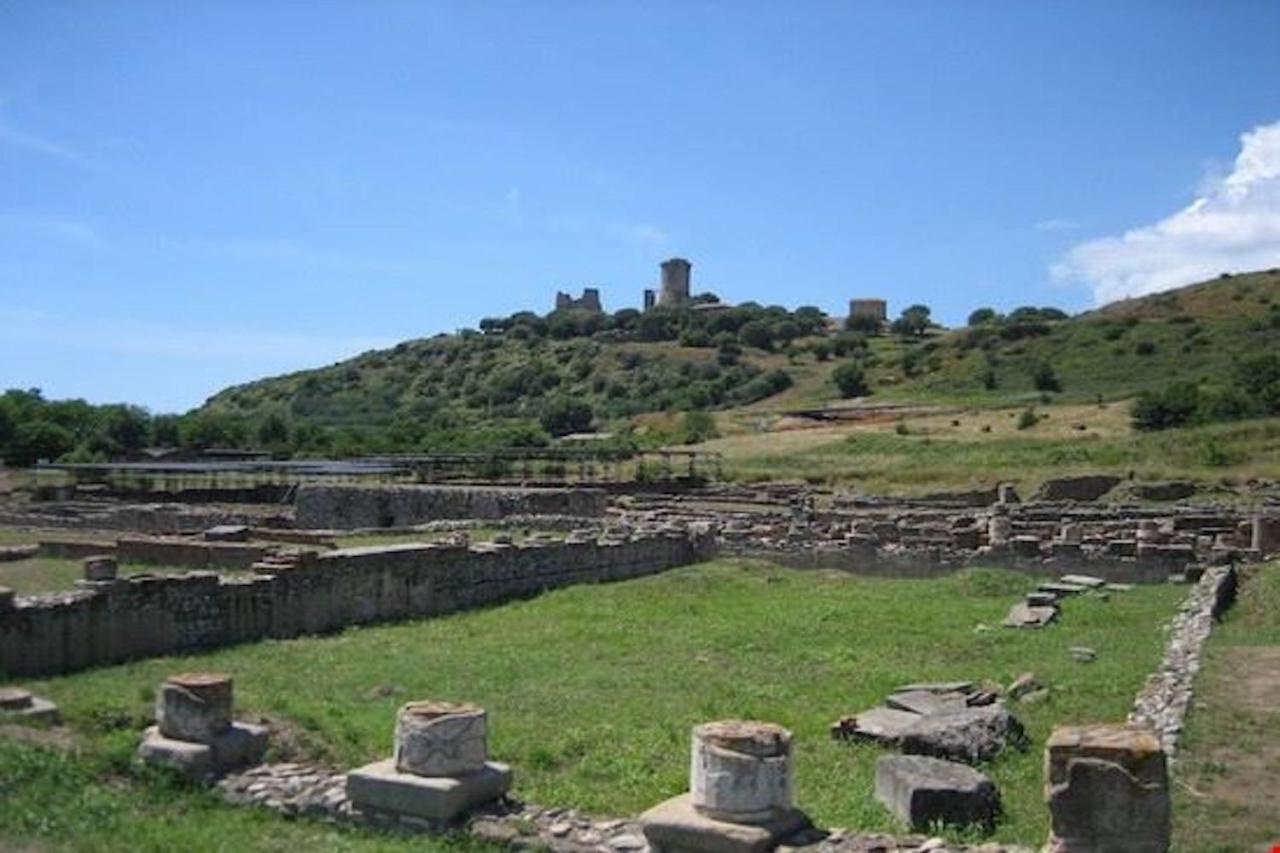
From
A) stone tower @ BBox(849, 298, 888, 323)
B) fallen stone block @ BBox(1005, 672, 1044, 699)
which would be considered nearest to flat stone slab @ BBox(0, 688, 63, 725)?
fallen stone block @ BBox(1005, 672, 1044, 699)

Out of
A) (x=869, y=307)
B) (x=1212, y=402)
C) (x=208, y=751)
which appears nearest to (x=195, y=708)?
(x=208, y=751)

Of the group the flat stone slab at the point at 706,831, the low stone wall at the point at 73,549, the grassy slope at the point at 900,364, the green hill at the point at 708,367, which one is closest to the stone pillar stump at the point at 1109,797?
the flat stone slab at the point at 706,831

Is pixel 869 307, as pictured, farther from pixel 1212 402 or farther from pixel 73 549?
pixel 73 549

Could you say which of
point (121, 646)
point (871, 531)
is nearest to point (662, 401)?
point (871, 531)

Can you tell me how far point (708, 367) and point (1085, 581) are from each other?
90417 mm

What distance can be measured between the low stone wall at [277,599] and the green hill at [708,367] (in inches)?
1774

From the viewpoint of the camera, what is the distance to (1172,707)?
11.7 metres

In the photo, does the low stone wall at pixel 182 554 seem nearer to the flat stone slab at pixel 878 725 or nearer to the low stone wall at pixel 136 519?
the low stone wall at pixel 136 519

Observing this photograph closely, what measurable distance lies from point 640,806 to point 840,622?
394 inches

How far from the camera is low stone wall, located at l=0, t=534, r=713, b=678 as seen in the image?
Answer: 1329 centimetres

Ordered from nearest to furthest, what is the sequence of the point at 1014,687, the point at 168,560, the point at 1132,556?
the point at 1014,687
the point at 168,560
the point at 1132,556

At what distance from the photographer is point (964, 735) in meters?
10.7

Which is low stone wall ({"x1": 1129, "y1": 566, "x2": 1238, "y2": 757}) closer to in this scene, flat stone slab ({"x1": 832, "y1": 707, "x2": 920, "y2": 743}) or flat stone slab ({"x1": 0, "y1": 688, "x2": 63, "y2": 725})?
flat stone slab ({"x1": 832, "y1": 707, "x2": 920, "y2": 743})

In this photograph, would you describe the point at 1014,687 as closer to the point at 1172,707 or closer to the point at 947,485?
the point at 1172,707
